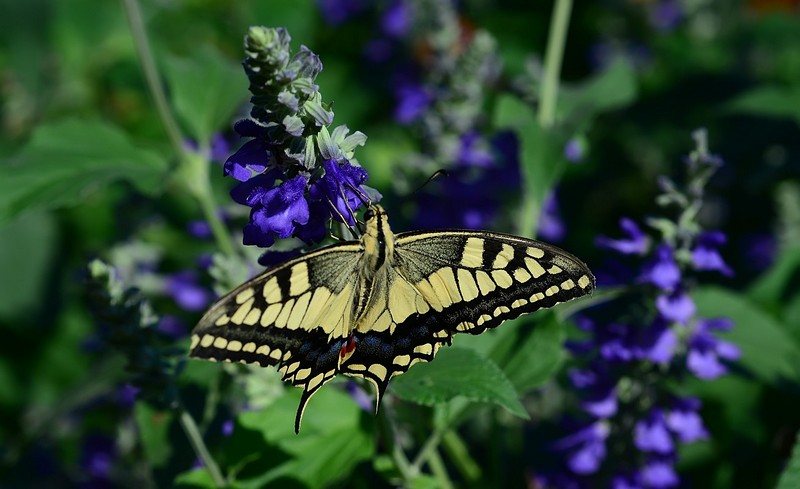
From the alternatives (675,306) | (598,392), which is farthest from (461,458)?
(675,306)

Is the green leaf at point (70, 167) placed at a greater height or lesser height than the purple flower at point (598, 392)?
greater

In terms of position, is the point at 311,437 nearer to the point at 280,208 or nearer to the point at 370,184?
the point at 280,208

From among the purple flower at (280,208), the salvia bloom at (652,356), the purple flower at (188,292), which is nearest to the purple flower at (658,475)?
the salvia bloom at (652,356)

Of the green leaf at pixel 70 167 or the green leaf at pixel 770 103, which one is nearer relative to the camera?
the green leaf at pixel 70 167

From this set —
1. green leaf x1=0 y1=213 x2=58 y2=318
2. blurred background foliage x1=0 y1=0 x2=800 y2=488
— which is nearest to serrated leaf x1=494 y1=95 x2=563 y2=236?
blurred background foliage x1=0 y1=0 x2=800 y2=488

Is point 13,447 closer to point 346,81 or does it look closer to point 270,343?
point 270,343

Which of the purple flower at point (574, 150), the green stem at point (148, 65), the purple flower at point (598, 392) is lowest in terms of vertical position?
the purple flower at point (598, 392)

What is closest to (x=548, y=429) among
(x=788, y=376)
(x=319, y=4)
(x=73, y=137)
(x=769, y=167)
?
(x=788, y=376)

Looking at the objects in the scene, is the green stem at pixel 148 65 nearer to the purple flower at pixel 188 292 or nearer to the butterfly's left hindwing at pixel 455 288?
the purple flower at pixel 188 292
